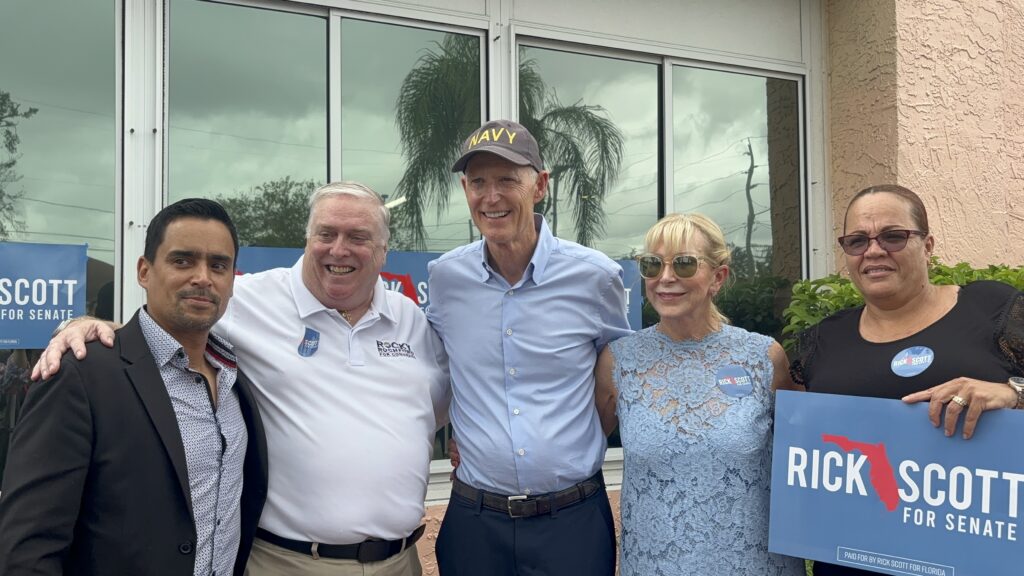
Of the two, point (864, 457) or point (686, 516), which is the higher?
point (864, 457)

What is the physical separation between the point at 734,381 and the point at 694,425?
0.21 meters

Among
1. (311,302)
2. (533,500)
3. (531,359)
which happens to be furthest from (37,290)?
(533,500)

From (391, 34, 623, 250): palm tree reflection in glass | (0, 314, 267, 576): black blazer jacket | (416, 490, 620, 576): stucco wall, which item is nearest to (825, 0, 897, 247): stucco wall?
(391, 34, 623, 250): palm tree reflection in glass

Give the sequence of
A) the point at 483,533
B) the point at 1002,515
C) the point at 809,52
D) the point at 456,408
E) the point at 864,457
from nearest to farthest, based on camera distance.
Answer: the point at 1002,515, the point at 864,457, the point at 483,533, the point at 456,408, the point at 809,52

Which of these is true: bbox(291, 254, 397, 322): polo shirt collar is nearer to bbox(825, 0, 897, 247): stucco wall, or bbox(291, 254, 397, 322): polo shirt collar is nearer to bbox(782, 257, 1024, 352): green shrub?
bbox(782, 257, 1024, 352): green shrub

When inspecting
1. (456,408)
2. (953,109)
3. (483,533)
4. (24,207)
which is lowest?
(483,533)

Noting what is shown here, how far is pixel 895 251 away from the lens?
254cm

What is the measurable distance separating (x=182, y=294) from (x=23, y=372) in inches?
100

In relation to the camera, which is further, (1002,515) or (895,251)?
(895,251)

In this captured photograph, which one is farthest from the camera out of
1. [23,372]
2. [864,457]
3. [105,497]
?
[23,372]

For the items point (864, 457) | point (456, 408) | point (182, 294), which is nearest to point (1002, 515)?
point (864, 457)

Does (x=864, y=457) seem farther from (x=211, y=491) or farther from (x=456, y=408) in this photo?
(x=211, y=491)

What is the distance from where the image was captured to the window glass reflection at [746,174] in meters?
5.99

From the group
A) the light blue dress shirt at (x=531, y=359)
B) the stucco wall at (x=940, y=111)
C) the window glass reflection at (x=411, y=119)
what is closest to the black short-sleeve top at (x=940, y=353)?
the light blue dress shirt at (x=531, y=359)
